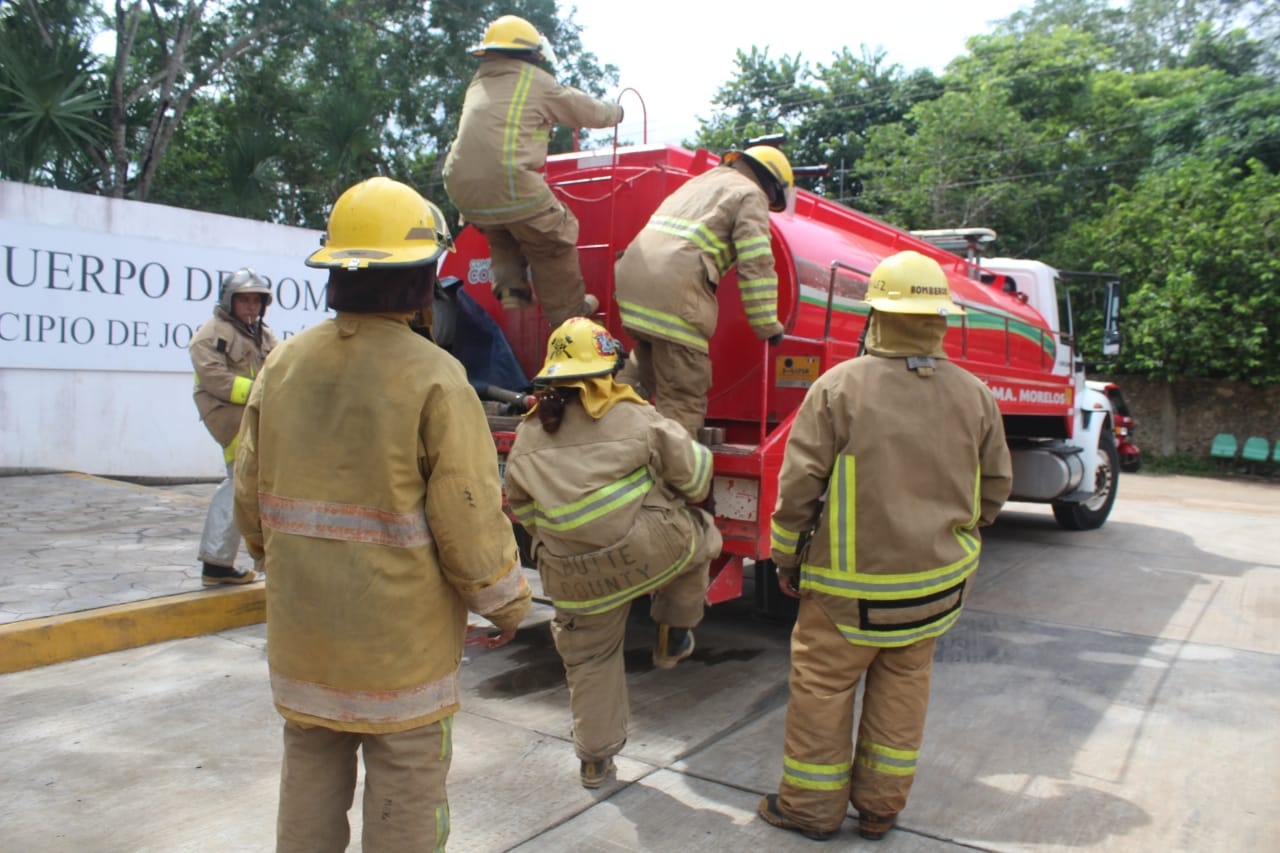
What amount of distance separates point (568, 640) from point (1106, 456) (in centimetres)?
764

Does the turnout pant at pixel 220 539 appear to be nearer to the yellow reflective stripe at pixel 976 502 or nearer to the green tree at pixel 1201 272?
the yellow reflective stripe at pixel 976 502

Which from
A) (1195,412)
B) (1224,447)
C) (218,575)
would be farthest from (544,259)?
(1195,412)

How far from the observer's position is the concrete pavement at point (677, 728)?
10.8ft

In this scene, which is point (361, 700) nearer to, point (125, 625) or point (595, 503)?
point (595, 503)

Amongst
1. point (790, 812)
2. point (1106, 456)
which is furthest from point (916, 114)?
point (790, 812)

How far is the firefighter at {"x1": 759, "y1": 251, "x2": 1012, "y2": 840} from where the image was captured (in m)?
3.16

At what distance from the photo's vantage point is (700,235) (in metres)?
4.51

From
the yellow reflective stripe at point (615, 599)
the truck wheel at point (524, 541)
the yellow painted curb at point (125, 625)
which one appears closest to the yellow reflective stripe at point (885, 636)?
the yellow reflective stripe at point (615, 599)

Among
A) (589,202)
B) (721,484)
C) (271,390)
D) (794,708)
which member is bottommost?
(794,708)

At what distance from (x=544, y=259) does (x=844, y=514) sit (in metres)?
2.39

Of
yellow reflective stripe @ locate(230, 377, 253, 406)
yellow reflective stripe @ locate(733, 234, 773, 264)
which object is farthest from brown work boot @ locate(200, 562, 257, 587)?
yellow reflective stripe @ locate(733, 234, 773, 264)

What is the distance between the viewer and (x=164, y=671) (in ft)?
15.5

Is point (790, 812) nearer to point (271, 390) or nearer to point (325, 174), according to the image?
point (271, 390)

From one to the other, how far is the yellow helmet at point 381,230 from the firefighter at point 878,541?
4.80 feet
